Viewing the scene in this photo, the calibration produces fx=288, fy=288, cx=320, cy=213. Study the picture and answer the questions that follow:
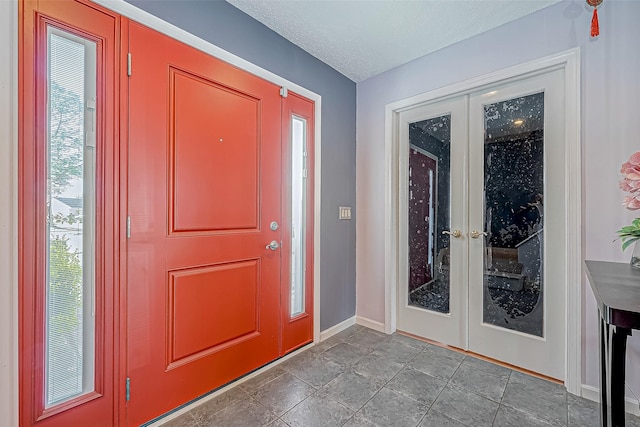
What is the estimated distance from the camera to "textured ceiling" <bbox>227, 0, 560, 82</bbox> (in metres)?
1.82

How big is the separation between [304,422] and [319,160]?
181 centimetres

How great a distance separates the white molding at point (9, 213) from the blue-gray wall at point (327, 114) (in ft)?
2.60

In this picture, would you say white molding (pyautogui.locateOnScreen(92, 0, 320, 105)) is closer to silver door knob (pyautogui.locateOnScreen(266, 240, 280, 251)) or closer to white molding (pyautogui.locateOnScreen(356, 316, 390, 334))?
silver door knob (pyautogui.locateOnScreen(266, 240, 280, 251))

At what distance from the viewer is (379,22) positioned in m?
1.99

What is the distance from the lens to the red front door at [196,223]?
1.47 meters

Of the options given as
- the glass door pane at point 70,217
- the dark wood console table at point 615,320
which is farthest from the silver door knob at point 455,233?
the glass door pane at point 70,217

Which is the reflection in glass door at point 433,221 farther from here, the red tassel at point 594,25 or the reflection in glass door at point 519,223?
the red tassel at point 594,25

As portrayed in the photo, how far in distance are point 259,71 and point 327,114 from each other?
0.76 meters

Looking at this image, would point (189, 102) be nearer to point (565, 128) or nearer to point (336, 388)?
point (336, 388)

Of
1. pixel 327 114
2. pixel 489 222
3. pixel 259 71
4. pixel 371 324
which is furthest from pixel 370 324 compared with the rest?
pixel 259 71

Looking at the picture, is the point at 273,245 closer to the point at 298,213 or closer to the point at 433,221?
the point at 298,213

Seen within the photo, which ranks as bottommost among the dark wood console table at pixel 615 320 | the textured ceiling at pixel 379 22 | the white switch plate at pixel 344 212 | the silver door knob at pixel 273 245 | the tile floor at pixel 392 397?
the tile floor at pixel 392 397

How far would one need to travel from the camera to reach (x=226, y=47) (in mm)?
1808

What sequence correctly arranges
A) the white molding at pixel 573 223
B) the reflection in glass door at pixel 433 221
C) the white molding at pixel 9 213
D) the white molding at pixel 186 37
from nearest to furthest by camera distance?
the white molding at pixel 9 213 < the white molding at pixel 186 37 < the white molding at pixel 573 223 < the reflection in glass door at pixel 433 221
